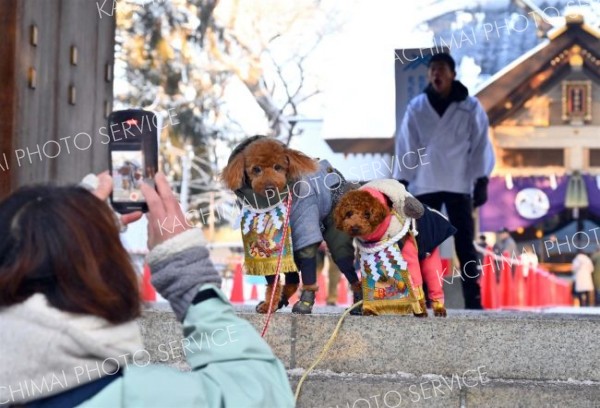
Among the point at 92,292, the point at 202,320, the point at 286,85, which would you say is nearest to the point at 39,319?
the point at 92,292

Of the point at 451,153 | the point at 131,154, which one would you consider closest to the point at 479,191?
the point at 451,153

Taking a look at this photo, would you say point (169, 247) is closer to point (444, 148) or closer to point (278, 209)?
point (278, 209)

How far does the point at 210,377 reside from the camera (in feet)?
5.36

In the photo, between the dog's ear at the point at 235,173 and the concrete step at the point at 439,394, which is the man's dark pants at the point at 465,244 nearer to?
the dog's ear at the point at 235,173

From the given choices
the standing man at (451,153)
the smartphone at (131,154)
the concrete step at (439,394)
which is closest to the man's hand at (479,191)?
the standing man at (451,153)

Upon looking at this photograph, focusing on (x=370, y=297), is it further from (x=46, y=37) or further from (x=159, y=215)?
(x=159, y=215)

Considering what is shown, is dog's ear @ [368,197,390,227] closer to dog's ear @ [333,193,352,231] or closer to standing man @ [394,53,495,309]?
dog's ear @ [333,193,352,231]

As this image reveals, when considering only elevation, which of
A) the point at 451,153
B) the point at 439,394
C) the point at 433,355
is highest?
the point at 451,153

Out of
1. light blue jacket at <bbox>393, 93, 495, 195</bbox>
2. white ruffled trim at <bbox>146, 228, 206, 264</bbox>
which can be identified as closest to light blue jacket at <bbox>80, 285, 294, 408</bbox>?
white ruffled trim at <bbox>146, 228, 206, 264</bbox>

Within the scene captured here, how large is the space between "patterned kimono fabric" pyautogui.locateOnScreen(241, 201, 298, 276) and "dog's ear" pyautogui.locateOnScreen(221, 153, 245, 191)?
0.17 metres

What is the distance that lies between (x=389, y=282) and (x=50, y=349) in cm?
331

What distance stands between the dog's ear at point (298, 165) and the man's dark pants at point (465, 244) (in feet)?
7.36

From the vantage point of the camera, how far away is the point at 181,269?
174 cm

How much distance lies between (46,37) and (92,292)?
4.56m
